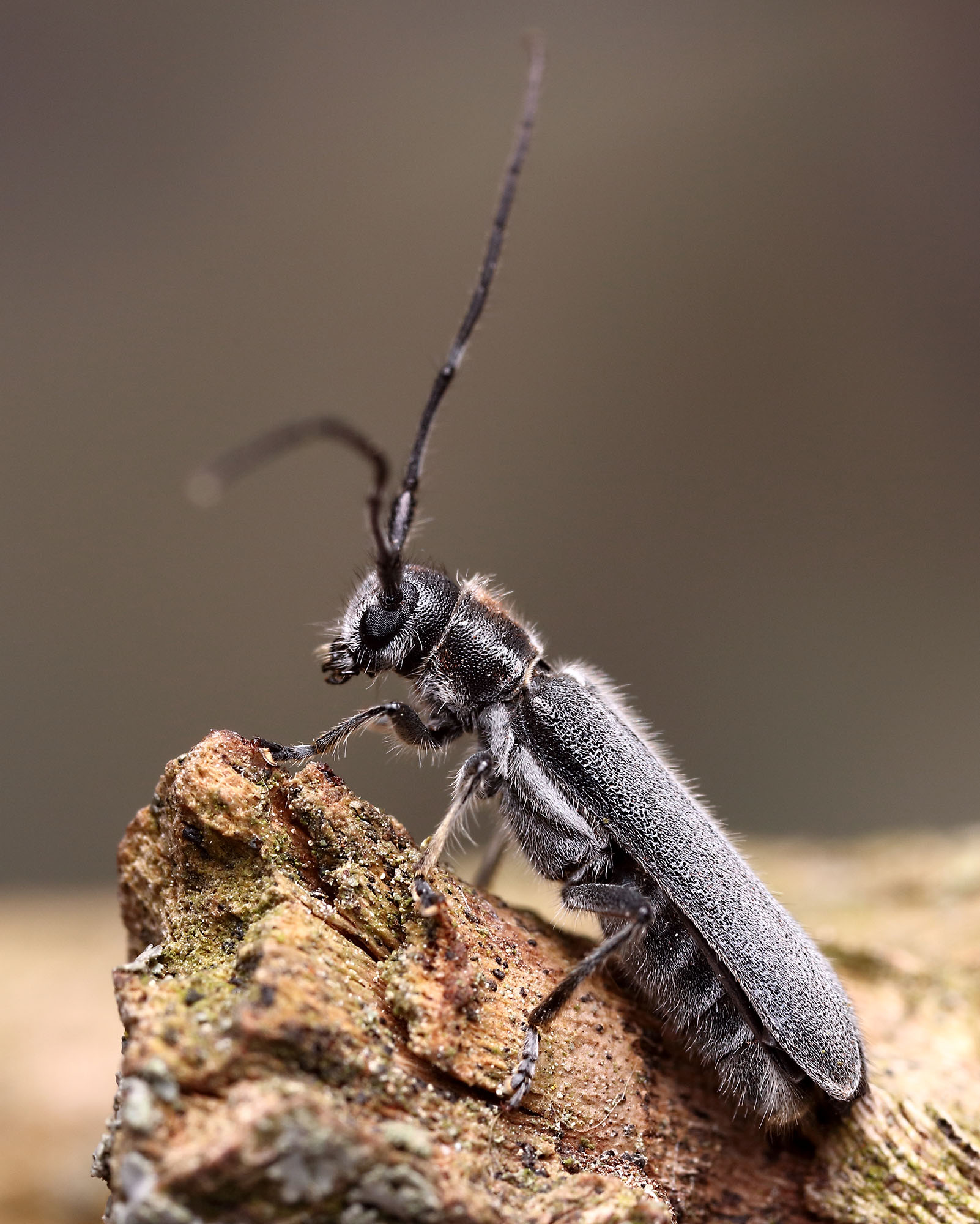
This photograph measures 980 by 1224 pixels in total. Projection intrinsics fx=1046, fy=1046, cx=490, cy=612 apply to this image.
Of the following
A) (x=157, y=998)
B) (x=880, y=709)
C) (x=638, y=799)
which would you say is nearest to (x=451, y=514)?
(x=880, y=709)

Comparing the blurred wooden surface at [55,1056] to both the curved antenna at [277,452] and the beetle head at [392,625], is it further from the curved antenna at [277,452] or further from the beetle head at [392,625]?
the curved antenna at [277,452]

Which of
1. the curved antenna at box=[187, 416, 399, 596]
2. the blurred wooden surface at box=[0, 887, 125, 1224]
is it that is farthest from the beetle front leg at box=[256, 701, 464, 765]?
the blurred wooden surface at box=[0, 887, 125, 1224]

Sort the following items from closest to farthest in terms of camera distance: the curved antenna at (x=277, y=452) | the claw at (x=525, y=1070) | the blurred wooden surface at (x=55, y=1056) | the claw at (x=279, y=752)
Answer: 1. the curved antenna at (x=277, y=452)
2. the claw at (x=525, y=1070)
3. the claw at (x=279, y=752)
4. the blurred wooden surface at (x=55, y=1056)

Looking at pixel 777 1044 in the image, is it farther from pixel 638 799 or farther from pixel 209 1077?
pixel 209 1077

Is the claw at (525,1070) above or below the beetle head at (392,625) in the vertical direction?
below

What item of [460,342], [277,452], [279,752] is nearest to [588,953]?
[279,752]

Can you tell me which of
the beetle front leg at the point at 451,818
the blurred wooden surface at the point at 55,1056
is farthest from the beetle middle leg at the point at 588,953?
the blurred wooden surface at the point at 55,1056
